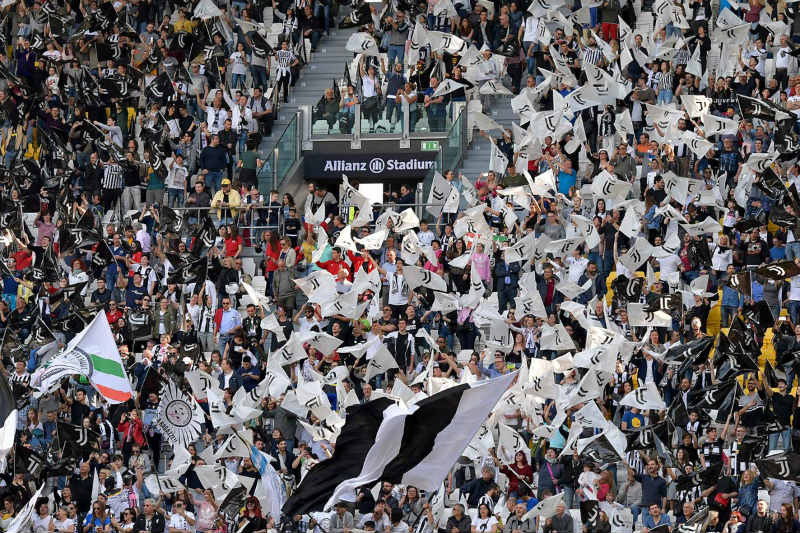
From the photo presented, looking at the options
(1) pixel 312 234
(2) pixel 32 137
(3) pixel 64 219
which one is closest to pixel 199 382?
(1) pixel 312 234

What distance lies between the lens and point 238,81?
36.8 m

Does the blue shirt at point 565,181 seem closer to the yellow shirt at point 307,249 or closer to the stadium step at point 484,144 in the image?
the stadium step at point 484,144

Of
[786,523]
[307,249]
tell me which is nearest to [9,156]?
[307,249]

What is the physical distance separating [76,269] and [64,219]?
2030mm

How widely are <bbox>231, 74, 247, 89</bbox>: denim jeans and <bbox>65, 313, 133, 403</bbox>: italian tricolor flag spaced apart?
35.2 feet

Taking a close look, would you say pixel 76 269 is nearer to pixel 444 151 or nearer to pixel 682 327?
pixel 444 151

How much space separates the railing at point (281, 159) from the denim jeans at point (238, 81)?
1544 millimetres

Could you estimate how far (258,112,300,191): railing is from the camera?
1356 inches

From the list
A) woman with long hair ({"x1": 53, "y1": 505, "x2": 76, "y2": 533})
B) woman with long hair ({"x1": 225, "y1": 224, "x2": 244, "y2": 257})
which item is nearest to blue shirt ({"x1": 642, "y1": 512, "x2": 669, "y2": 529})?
woman with long hair ({"x1": 53, "y1": 505, "x2": 76, "y2": 533})

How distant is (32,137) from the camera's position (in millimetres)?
36812

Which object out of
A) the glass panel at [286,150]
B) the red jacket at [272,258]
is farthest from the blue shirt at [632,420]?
the glass panel at [286,150]

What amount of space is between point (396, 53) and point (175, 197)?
4.67 meters

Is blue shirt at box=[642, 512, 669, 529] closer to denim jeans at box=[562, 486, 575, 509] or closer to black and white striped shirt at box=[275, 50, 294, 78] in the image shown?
denim jeans at box=[562, 486, 575, 509]

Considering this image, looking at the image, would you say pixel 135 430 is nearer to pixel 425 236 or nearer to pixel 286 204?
pixel 425 236
